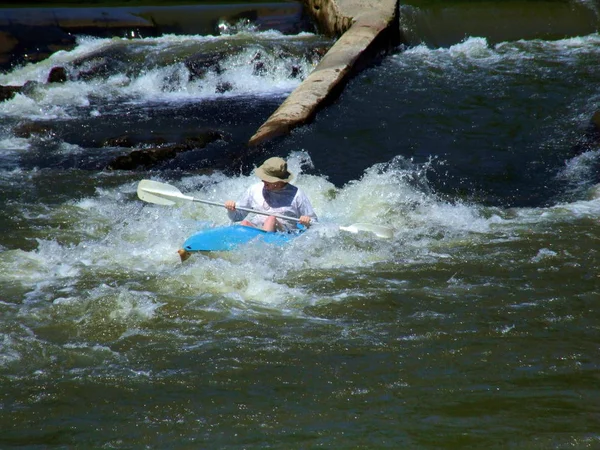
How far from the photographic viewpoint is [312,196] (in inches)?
325

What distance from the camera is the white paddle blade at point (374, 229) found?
6.63 meters

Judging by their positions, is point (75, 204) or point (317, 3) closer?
point (75, 204)

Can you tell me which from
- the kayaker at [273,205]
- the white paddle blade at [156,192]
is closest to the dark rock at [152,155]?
the white paddle blade at [156,192]

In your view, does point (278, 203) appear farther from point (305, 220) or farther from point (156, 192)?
point (156, 192)

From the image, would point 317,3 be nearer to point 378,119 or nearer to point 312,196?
point 378,119

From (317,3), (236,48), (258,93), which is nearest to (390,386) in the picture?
(258,93)

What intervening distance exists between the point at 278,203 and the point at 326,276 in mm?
987

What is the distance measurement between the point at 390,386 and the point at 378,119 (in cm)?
608

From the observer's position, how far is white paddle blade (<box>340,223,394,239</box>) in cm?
663

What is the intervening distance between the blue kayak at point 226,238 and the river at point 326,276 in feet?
0.27

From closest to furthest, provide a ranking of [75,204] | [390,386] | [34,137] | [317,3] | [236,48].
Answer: [390,386] → [75,204] → [34,137] → [236,48] → [317,3]

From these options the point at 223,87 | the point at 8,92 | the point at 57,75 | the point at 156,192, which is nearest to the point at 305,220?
the point at 156,192

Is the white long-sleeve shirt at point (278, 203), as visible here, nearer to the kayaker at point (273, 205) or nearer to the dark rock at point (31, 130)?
the kayaker at point (273, 205)

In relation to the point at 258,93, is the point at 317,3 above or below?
above
